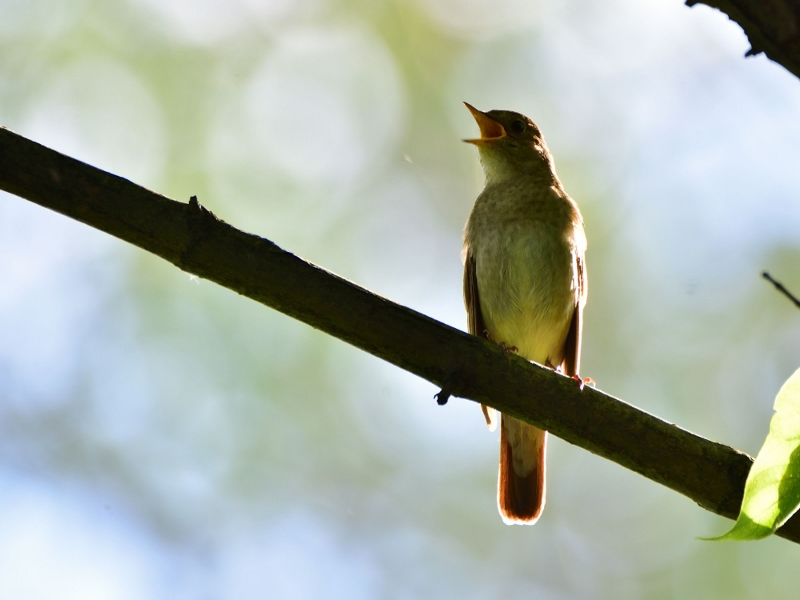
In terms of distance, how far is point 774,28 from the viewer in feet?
5.06

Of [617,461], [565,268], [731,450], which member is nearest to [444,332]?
[617,461]

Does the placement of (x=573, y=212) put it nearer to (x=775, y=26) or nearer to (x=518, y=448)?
(x=518, y=448)

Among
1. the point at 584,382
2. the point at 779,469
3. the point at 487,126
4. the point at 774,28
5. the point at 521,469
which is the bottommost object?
the point at 779,469

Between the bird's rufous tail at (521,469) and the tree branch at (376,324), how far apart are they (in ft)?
7.99

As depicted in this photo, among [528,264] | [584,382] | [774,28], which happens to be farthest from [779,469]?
[528,264]

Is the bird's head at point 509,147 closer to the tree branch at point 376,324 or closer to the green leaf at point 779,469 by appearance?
the tree branch at point 376,324

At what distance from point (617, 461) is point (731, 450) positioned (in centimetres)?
41

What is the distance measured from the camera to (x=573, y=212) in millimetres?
5605

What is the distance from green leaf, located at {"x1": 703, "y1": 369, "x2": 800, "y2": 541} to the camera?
177cm

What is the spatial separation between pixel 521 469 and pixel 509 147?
2403 mm

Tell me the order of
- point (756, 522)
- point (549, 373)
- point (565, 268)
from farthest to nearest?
point (565, 268) → point (549, 373) → point (756, 522)

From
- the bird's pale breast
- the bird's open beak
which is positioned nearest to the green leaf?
the bird's pale breast

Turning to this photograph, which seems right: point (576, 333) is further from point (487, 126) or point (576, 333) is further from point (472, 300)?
point (487, 126)

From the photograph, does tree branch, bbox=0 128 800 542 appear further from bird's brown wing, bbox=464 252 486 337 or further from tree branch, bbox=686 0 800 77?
bird's brown wing, bbox=464 252 486 337
